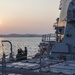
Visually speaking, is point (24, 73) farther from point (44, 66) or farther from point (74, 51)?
point (74, 51)

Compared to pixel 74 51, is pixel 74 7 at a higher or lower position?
higher

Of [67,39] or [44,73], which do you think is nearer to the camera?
[44,73]

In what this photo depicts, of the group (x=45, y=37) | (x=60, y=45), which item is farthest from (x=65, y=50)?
(x=45, y=37)

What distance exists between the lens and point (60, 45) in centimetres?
2241

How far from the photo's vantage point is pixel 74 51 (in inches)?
873

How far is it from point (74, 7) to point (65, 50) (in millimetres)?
3229

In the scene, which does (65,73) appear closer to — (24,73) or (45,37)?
(24,73)

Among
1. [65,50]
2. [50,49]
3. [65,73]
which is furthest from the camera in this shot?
[50,49]

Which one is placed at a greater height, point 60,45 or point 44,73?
point 60,45

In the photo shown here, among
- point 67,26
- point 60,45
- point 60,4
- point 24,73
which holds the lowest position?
point 24,73

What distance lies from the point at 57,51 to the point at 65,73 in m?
9.35

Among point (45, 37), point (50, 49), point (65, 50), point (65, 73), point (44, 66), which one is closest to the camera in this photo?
point (65, 73)

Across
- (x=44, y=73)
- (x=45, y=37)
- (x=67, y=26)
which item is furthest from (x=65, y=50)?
(x=44, y=73)

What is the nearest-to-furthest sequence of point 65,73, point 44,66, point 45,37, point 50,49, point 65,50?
point 65,73, point 44,66, point 65,50, point 50,49, point 45,37
